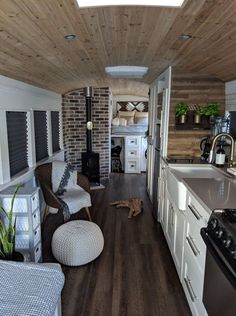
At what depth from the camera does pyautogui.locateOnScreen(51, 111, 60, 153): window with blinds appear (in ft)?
16.2

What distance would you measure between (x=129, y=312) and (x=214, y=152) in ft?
6.02

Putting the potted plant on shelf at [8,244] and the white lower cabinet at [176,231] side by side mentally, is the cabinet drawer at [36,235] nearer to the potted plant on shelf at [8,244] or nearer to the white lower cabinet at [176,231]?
the potted plant on shelf at [8,244]

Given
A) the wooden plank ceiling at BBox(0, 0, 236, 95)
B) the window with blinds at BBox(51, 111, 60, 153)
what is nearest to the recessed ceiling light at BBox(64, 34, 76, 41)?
the wooden plank ceiling at BBox(0, 0, 236, 95)

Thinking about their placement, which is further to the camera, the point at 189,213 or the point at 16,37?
the point at 189,213

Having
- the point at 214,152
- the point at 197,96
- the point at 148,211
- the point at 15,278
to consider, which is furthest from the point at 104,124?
the point at 15,278

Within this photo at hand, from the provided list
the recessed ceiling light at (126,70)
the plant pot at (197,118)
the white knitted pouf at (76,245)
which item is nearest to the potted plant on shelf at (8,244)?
the white knitted pouf at (76,245)

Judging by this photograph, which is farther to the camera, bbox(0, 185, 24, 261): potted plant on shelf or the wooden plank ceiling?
bbox(0, 185, 24, 261): potted plant on shelf

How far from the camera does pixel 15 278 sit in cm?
145

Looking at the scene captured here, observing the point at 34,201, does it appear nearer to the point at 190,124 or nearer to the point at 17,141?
the point at 17,141

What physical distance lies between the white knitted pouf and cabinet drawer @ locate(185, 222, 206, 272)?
104 cm

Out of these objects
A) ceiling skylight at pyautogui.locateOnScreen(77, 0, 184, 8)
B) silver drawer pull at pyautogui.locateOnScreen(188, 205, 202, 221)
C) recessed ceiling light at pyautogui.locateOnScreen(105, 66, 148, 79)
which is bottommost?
silver drawer pull at pyautogui.locateOnScreen(188, 205, 202, 221)

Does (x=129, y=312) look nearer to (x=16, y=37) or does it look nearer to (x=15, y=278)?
(x=15, y=278)

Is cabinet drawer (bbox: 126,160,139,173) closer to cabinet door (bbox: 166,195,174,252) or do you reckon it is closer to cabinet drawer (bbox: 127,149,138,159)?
cabinet drawer (bbox: 127,149,138,159)

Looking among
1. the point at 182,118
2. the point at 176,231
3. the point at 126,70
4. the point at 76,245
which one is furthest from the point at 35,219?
the point at 126,70
